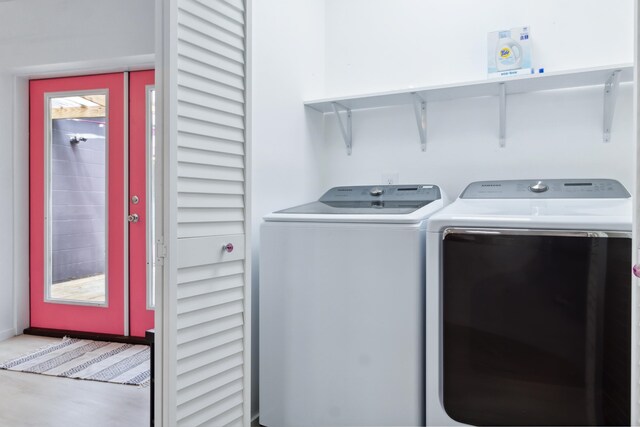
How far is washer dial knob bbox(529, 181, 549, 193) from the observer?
6.59 ft

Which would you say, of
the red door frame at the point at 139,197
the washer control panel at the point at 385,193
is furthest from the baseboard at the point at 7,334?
the washer control panel at the point at 385,193

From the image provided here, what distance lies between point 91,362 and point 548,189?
2945 mm

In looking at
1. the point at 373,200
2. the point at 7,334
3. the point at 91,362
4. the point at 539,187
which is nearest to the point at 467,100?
the point at 539,187

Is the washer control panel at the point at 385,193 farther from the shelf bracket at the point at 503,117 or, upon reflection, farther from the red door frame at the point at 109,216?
the red door frame at the point at 109,216

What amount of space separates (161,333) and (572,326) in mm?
1365

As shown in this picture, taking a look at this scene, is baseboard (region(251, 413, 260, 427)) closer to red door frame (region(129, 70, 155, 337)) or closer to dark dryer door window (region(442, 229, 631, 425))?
dark dryer door window (region(442, 229, 631, 425))

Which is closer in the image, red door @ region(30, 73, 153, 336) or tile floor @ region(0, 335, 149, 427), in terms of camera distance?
Result: tile floor @ region(0, 335, 149, 427)

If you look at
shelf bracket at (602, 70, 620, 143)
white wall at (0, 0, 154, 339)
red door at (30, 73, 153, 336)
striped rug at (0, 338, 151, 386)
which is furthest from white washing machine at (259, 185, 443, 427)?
white wall at (0, 0, 154, 339)

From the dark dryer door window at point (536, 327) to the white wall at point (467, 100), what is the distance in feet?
2.90

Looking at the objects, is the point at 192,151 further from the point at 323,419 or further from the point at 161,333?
the point at 323,419

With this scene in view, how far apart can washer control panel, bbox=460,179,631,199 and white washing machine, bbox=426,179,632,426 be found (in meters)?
0.15

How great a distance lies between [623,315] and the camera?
4.57 feet

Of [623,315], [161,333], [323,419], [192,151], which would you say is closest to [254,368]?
[323,419]

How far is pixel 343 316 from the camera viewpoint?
1785 mm
